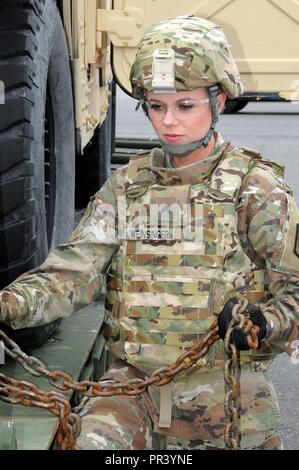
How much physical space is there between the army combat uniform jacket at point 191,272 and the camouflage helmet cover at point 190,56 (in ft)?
0.68

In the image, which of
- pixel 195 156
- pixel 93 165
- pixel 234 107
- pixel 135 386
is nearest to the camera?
pixel 135 386

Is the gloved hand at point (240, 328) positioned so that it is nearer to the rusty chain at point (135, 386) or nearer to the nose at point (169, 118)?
the rusty chain at point (135, 386)

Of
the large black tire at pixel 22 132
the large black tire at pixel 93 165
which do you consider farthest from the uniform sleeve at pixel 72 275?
the large black tire at pixel 93 165

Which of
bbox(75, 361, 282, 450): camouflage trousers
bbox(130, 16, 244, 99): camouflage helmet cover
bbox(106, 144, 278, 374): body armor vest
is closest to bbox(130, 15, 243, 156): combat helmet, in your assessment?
bbox(130, 16, 244, 99): camouflage helmet cover

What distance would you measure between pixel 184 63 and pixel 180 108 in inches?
4.6

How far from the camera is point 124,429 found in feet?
8.67

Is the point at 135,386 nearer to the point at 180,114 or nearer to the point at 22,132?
the point at 180,114

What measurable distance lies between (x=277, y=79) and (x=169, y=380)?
3317mm

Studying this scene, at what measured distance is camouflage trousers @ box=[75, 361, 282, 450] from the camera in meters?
2.58

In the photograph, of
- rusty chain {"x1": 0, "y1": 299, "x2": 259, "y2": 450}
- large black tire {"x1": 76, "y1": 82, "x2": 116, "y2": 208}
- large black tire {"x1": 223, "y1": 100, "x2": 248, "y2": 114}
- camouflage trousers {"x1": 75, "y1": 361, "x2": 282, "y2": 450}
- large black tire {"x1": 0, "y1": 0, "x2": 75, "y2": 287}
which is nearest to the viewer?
rusty chain {"x1": 0, "y1": 299, "x2": 259, "y2": 450}

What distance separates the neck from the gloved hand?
475 millimetres

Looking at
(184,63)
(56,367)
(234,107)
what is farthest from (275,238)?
(234,107)

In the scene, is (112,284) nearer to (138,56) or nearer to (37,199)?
(138,56)

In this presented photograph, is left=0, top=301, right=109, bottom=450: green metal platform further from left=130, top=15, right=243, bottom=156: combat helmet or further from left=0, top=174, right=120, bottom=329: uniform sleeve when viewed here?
left=130, top=15, right=243, bottom=156: combat helmet
